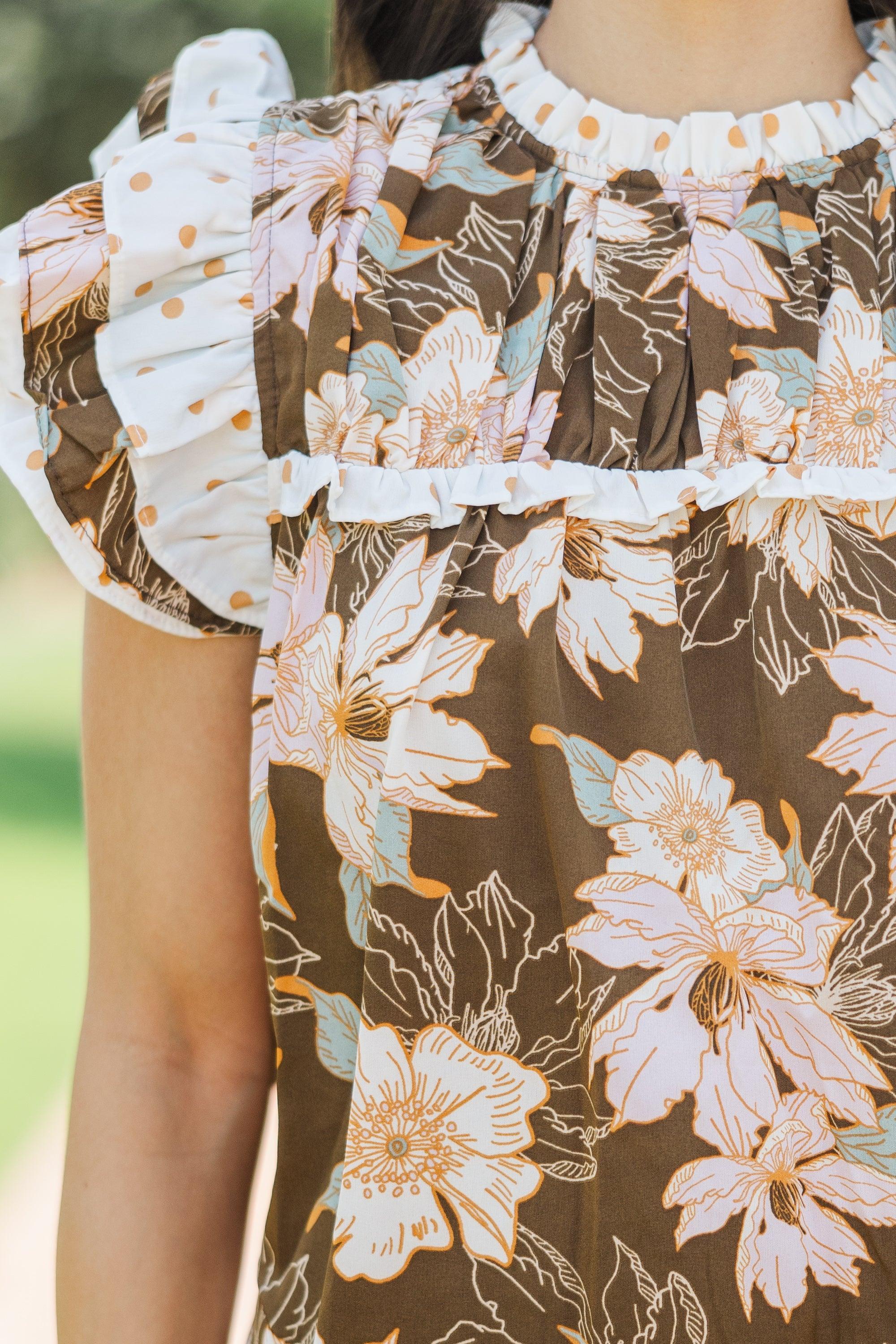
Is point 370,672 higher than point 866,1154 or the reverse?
higher

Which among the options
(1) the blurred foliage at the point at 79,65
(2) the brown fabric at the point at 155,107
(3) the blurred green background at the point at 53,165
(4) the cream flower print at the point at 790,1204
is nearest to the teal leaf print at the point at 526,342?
(2) the brown fabric at the point at 155,107

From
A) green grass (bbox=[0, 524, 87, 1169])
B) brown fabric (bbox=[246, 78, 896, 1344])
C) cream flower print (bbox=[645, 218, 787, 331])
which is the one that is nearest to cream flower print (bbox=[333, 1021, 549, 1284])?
brown fabric (bbox=[246, 78, 896, 1344])

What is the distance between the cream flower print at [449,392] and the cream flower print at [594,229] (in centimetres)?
8

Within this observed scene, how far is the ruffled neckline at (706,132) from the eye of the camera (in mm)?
800

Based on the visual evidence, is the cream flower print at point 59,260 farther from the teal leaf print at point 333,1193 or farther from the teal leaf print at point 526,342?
the teal leaf print at point 333,1193

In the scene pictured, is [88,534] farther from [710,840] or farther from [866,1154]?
[866,1154]

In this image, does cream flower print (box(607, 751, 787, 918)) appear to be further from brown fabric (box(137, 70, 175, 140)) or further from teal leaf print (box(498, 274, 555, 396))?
brown fabric (box(137, 70, 175, 140))

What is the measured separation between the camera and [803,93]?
837 mm

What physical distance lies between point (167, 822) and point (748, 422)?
0.47 m

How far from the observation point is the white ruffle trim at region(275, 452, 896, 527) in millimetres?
713

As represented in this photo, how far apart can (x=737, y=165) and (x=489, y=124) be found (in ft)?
0.58

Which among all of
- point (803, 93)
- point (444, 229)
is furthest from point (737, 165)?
point (444, 229)

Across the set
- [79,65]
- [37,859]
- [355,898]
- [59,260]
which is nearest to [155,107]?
[59,260]

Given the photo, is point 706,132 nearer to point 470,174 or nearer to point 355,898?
point 470,174
